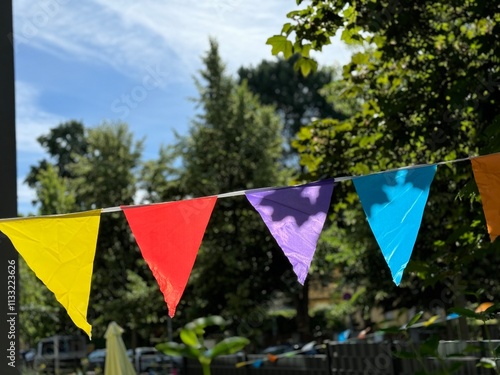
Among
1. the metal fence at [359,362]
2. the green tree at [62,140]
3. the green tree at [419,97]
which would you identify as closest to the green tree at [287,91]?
the green tree at [62,140]

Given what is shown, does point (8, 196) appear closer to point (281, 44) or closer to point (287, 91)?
point (281, 44)

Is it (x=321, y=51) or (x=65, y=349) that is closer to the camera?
(x=321, y=51)

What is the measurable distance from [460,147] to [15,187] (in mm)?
5103

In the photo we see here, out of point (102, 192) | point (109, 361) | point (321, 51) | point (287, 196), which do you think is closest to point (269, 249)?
point (102, 192)

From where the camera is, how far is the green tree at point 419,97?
6.08m

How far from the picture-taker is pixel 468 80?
597 cm

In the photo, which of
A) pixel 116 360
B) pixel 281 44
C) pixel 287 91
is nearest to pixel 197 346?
pixel 281 44

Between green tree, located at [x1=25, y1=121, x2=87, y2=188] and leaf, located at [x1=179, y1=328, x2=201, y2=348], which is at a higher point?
green tree, located at [x1=25, y1=121, x2=87, y2=188]

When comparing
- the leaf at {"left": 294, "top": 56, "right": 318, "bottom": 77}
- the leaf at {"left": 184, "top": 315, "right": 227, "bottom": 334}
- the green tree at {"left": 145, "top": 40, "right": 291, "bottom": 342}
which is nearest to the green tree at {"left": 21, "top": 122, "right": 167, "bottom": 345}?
the green tree at {"left": 145, "top": 40, "right": 291, "bottom": 342}

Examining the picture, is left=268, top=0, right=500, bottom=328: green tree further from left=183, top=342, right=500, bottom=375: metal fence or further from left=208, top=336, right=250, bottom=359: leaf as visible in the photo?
left=208, top=336, right=250, bottom=359: leaf

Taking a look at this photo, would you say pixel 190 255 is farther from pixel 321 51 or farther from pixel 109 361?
pixel 109 361

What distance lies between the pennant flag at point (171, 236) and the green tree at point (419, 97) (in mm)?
2329

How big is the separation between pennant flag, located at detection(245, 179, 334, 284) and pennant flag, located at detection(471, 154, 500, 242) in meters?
0.94

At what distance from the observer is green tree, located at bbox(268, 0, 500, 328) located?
6082 mm
